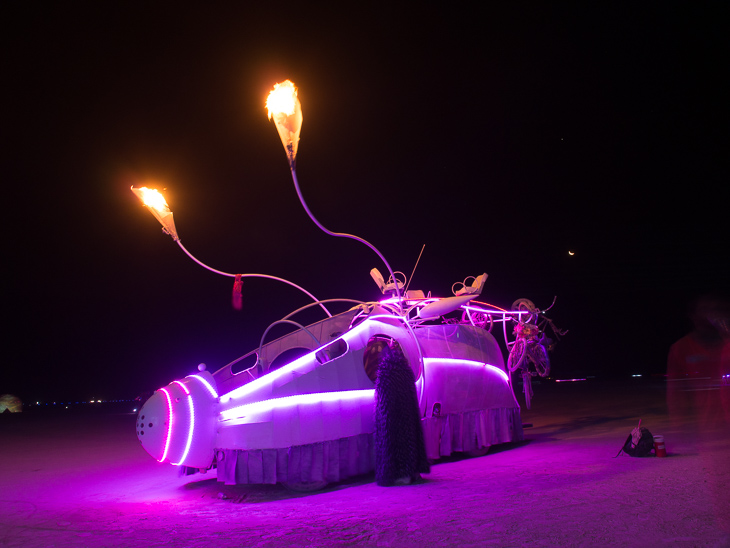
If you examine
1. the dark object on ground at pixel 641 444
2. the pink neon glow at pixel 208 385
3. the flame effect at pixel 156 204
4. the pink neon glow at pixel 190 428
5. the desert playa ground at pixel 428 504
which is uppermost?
the flame effect at pixel 156 204

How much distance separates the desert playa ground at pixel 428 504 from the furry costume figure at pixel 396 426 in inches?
10.9

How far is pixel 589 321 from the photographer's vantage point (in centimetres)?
3203

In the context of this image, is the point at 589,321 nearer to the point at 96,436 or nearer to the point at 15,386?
the point at 96,436

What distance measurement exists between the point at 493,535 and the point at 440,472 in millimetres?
3927

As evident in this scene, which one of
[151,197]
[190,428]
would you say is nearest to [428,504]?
[190,428]

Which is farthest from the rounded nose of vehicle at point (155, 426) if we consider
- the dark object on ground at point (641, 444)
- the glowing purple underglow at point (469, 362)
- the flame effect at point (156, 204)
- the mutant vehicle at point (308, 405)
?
the dark object on ground at point (641, 444)

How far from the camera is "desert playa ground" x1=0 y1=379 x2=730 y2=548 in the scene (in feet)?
15.3

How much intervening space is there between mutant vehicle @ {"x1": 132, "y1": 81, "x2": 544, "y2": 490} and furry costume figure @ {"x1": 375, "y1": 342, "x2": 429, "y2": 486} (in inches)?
22.9

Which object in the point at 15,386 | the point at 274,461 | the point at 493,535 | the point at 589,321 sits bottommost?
the point at 493,535

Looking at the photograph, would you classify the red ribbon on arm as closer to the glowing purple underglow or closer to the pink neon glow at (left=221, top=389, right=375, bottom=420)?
the pink neon glow at (left=221, top=389, right=375, bottom=420)

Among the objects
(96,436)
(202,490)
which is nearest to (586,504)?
(202,490)

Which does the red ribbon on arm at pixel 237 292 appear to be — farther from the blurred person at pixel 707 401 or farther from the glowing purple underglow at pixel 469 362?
the blurred person at pixel 707 401

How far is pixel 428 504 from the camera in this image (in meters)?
5.97

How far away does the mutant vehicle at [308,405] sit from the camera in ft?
24.2
